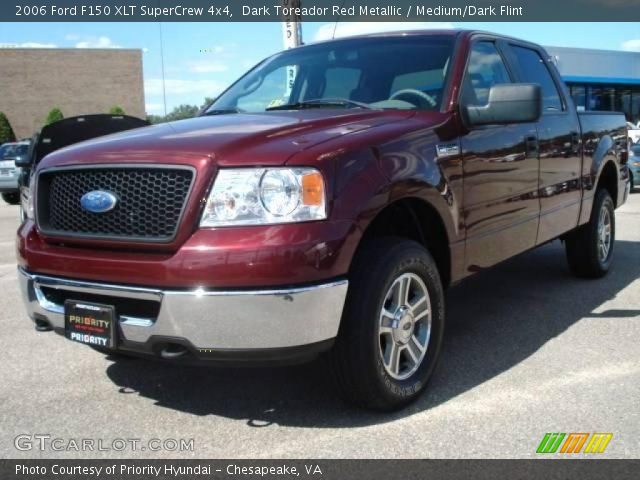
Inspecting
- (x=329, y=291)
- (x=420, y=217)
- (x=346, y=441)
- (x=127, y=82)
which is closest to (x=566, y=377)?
(x=420, y=217)

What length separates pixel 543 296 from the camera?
557cm

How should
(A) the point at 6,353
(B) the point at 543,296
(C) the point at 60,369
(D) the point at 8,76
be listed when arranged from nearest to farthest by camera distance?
(C) the point at 60,369
(A) the point at 6,353
(B) the point at 543,296
(D) the point at 8,76

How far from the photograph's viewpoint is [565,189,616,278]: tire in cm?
591

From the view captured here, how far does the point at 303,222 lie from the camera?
2756 mm

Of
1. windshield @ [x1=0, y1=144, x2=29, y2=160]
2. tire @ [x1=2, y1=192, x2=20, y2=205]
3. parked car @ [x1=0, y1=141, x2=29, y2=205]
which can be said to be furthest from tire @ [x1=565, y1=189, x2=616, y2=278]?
windshield @ [x1=0, y1=144, x2=29, y2=160]

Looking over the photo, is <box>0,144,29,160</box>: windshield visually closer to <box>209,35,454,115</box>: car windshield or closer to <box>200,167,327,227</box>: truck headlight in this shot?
<box>209,35,454,115</box>: car windshield

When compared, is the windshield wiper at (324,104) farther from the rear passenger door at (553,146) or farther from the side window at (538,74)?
the side window at (538,74)

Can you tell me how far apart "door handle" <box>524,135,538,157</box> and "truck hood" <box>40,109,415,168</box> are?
3.70 ft

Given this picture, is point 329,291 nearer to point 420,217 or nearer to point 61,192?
point 420,217

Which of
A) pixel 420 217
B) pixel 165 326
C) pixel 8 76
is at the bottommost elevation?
pixel 165 326

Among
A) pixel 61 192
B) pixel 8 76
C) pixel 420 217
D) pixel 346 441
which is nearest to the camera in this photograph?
pixel 346 441

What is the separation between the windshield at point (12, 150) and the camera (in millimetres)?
17031

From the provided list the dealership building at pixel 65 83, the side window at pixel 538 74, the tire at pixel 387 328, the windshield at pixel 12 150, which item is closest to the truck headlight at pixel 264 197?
the tire at pixel 387 328

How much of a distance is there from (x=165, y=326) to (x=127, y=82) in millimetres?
54699
